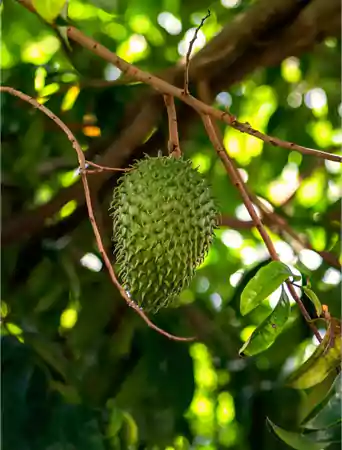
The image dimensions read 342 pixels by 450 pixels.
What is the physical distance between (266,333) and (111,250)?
0.77 metres

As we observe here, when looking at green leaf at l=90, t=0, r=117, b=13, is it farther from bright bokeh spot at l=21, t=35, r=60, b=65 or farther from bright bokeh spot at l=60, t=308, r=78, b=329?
bright bokeh spot at l=21, t=35, r=60, b=65

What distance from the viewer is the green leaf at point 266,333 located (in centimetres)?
97

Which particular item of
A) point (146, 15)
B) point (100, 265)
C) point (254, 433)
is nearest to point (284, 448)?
point (254, 433)

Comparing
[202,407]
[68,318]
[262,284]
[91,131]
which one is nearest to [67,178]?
[91,131]

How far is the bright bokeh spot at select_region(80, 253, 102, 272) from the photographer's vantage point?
1729 millimetres

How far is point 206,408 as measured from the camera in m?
2.17

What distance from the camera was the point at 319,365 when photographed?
94cm

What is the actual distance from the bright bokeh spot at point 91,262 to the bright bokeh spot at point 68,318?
0.33ft

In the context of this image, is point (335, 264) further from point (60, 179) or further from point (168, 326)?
point (60, 179)

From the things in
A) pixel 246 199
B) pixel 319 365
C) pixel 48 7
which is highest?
pixel 48 7

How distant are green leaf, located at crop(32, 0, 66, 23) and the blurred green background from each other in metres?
0.40

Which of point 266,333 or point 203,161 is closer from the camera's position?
point 266,333

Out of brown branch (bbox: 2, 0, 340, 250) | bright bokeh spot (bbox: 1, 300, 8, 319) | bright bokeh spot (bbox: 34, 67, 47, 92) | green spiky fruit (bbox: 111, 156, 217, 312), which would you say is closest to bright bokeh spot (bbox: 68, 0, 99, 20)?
bright bokeh spot (bbox: 34, 67, 47, 92)

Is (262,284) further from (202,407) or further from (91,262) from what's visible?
(202,407)
